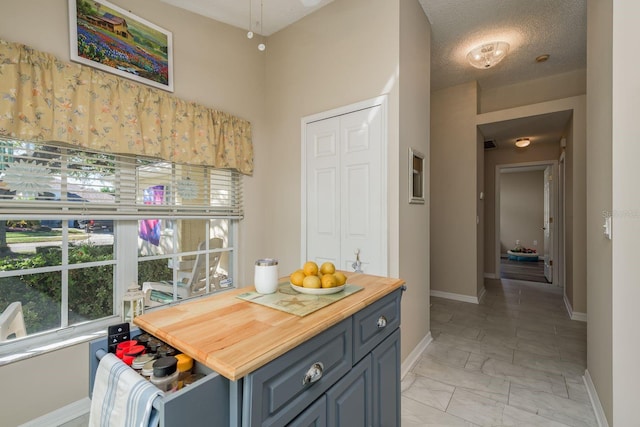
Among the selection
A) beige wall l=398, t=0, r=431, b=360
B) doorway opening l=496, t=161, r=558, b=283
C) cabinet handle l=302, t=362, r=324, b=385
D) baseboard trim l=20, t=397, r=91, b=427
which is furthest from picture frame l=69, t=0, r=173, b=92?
doorway opening l=496, t=161, r=558, b=283

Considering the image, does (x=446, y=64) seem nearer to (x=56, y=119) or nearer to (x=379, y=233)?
(x=379, y=233)

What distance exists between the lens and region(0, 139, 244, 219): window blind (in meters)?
1.58

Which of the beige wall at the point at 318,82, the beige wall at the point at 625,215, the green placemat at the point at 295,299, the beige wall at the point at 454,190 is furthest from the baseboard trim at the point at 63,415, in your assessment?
the beige wall at the point at 454,190

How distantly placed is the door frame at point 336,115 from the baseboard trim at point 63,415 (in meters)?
1.79

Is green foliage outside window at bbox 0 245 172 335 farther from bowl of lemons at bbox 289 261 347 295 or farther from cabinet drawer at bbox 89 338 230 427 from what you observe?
cabinet drawer at bbox 89 338 230 427

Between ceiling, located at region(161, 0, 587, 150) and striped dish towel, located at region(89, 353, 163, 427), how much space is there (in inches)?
103

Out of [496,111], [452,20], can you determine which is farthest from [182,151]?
[496,111]

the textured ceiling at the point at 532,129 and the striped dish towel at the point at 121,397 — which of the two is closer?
the striped dish towel at the point at 121,397

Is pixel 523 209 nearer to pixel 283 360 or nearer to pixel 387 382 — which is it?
pixel 387 382

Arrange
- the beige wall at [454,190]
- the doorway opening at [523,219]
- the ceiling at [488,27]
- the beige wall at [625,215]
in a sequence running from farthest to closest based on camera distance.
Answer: the doorway opening at [523,219] < the beige wall at [454,190] < the ceiling at [488,27] < the beige wall at [625,215]

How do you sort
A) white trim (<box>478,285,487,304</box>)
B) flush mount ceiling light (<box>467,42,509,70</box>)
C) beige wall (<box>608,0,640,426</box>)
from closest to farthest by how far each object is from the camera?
1. beige wall (<box>608,0,640,426</box>)
2. flush mount ceiling light (<box>467,42,509,70</box>)
3. white trim (<box>478,285,487,304</box>)

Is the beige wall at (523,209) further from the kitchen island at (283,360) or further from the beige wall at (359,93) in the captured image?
the kitchen island at (283,360)

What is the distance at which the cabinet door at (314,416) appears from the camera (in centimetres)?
84

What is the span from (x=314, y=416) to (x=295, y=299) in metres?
0.40
